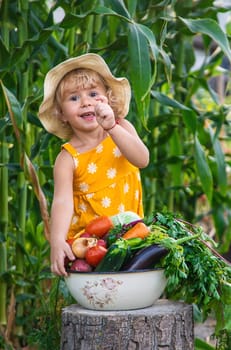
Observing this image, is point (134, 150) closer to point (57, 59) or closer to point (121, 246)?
point (121, 246)

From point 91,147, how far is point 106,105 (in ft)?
0.77

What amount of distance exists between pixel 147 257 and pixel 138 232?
4.1 inches

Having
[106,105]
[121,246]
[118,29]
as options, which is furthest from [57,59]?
[121,246]

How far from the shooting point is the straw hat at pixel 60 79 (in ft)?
9.65

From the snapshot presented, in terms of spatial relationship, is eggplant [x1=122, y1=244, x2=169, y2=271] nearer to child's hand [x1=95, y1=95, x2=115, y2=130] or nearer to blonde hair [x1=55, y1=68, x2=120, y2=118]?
child's hand [x1=95, y1=95, x2=115, y2=130]

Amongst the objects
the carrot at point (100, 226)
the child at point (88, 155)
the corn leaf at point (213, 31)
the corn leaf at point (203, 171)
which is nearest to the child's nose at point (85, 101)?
the child at point (88, 155)

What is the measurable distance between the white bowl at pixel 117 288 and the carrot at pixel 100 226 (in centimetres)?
16

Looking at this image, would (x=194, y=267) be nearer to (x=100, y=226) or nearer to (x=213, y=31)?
(x=100, y=226)

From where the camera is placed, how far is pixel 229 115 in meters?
4.73

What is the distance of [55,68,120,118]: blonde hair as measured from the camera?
9.63 ft

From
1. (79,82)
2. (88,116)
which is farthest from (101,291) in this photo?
(79,82)

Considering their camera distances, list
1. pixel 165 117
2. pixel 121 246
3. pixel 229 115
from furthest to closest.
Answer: pixel 229 115 → pixel 165 117 → pixel 121 246

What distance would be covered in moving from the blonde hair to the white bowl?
0.69 metres

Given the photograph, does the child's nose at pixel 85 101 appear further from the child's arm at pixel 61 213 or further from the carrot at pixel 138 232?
the carrot at pixel 138 232
